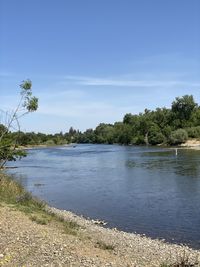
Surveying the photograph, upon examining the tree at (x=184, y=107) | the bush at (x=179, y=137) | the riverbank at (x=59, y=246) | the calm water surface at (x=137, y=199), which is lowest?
the calm water surface at (x=137, y=199)

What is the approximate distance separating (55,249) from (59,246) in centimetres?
36

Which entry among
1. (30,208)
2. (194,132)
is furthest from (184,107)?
(30,208)

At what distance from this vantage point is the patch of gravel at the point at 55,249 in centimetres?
1128

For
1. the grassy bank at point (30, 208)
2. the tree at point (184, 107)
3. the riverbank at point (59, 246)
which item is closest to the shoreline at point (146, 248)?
the riverbank at point (59, 246)

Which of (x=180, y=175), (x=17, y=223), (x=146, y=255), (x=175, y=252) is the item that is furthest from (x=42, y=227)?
(x=180, y=175)

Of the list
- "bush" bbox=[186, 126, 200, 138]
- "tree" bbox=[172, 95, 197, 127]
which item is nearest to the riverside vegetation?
"bush" bbox=[186, 126, 200, 138]

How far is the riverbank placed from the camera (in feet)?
37.5

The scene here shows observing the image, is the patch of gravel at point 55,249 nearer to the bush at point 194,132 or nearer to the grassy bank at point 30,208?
the grassy bank at point 30,208

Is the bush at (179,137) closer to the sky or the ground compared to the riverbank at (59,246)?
closer to the sky

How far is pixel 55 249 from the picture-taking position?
1227 centimetres

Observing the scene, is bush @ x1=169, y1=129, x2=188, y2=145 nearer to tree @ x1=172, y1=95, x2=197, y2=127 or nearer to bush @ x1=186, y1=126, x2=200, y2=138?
bush @ x1=186, y1=126, x2=200, y2=138

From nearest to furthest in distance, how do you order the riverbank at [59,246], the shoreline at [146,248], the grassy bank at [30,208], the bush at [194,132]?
the riverbank at [59,246]
the shoreline at [146,248]
the grassy bank at [30,208]
the bush at [194,132]

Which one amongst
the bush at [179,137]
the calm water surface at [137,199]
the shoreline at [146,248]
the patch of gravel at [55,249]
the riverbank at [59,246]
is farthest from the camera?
the bush at [179,137]

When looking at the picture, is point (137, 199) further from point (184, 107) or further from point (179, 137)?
point (184, 107)
